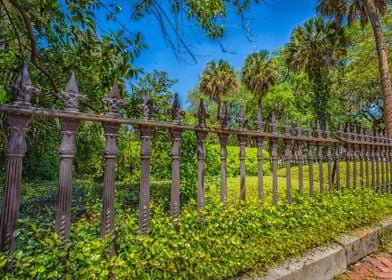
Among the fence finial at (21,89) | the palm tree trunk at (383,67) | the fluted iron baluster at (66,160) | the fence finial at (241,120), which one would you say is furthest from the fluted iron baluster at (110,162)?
the palm tree trunk at (383,67)

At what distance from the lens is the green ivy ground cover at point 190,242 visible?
170cm

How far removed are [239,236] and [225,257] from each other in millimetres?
327

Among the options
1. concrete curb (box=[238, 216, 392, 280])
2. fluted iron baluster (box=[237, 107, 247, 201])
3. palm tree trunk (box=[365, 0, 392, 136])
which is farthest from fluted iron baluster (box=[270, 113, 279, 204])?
palm tree trunk (box=[365, 0, 392, 136])

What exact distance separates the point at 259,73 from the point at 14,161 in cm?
2756

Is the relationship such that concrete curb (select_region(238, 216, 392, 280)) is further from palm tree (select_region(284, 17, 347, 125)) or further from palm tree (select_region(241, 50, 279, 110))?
palm tree (select_region(241, 50, 279, 110))

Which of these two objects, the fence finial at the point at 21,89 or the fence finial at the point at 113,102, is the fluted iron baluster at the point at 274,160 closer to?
the fence finial at the point at 113,102

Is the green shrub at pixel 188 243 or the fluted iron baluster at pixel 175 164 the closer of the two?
the green shrub at pixel 188 243

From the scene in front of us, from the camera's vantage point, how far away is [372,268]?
349 centimetres

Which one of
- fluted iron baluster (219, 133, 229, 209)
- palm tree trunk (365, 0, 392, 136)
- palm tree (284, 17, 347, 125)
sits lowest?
fluted iron baluster (219, 133, 229, 209)

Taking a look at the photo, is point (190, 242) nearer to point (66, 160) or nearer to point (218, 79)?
point (66, 160)

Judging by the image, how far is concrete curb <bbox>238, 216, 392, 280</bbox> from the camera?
2605 millimetres

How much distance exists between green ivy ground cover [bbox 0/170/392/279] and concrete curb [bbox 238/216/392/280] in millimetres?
89

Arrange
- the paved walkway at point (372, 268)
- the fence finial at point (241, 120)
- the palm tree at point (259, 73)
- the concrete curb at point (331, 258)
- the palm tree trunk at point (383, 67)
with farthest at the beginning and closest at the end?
1. the palm tree at point (259, 73)
2. the palm tree trunk at point (383, 67)
3. the paved walkway at point (372, 268)
4. the fence finial at point (241, 120)
5. the concrete curb at point (331, 258)

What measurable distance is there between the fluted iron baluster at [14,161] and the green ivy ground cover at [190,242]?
0.08 m
